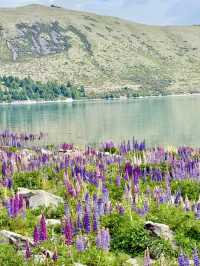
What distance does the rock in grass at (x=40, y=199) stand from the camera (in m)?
18.7

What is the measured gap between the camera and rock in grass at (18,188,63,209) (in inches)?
734

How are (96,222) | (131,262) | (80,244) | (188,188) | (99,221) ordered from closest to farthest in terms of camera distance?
(80,244)
(131,262)
(96,222)
(99,221)
(188,188)

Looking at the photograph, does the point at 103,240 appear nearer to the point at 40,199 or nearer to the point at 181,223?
the point at 181,223

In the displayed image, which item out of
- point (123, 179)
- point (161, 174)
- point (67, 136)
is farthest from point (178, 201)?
point (67, 136)

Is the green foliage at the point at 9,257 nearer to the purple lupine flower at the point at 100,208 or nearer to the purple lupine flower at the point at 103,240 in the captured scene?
the purple lupine flower at the point at 103,240

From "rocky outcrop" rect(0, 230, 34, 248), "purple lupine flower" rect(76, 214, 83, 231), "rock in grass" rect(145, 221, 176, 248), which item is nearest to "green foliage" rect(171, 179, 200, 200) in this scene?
"rock in grass" rect(145, 221, 176, 248)

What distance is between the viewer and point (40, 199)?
750 inches

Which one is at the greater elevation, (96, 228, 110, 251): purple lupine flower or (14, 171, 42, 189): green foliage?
(96, 228, 110, 251): purple lupine flower

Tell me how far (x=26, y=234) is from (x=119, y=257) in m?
3.01

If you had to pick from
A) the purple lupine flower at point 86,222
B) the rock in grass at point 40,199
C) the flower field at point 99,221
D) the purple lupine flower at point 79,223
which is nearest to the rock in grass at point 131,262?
the flower field at point 99,221

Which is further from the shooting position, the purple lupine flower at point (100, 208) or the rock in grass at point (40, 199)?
the rock in grass at point (40, 199)

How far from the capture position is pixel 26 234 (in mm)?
15594

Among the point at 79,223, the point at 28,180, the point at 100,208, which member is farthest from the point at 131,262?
the point at 28,180

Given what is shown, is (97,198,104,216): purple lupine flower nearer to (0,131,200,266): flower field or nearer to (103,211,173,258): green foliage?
(0,131,200,266): flower field
